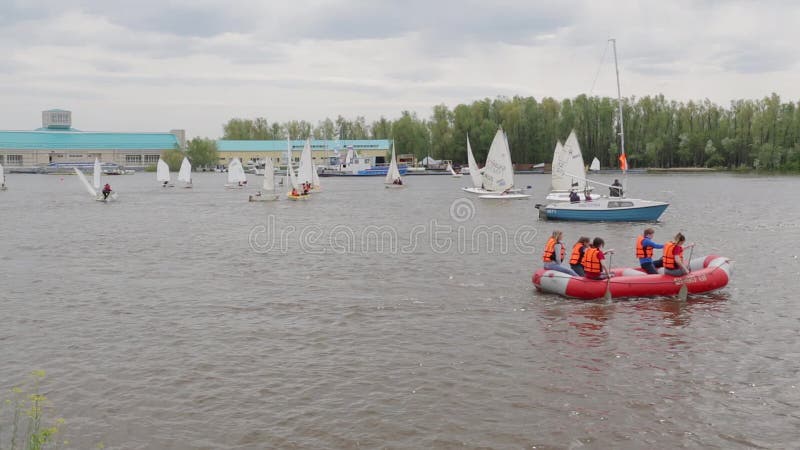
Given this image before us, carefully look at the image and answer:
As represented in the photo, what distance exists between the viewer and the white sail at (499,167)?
57344 mm

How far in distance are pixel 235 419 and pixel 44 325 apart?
8.96m

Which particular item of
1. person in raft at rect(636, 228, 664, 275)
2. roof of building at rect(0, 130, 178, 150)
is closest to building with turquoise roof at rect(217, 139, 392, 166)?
roof of building at rect(0, 130, 178, 150)

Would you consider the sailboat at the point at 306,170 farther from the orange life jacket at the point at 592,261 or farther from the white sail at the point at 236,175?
the orange life jacket at the point at 592,261

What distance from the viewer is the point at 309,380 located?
14.0 meters

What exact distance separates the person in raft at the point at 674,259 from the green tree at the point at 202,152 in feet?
600

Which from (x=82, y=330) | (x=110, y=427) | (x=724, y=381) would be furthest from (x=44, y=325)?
(x=724, y=381)

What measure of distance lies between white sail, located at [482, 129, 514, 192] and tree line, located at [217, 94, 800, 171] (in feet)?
213

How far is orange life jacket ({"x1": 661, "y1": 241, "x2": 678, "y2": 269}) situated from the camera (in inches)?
798

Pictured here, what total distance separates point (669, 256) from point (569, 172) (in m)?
29.8

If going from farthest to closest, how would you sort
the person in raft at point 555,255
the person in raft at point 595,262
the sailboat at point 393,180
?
1. the sailboat at point 393,180
2. the person in raft at point 555,255
3. the person in raft at point 595,262

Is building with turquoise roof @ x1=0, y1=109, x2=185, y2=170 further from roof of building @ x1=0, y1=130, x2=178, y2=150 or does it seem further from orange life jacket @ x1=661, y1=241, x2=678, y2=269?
orange life jacket @ x1=661, y1=241, x2=678, y2=269

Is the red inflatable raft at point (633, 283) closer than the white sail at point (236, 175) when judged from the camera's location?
Yes

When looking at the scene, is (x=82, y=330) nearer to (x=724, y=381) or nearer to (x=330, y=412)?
(x=330, y=412)

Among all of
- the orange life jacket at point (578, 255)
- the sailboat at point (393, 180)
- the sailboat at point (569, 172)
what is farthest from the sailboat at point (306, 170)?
the orange life jacket at point (578, 255)
